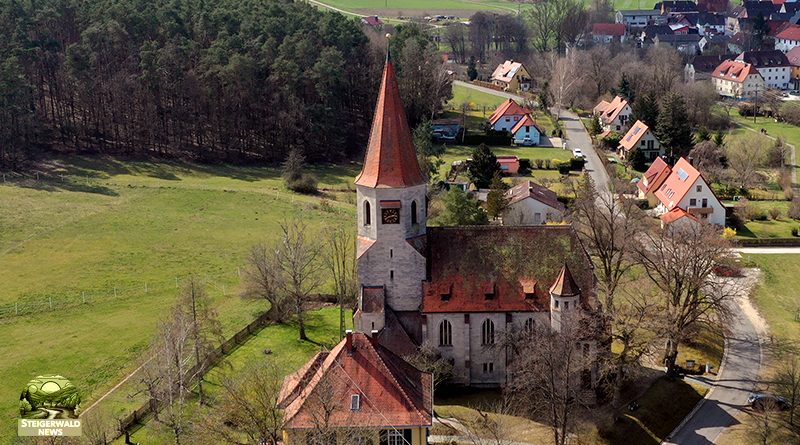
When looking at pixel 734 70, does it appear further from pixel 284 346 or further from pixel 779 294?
pixel 284 346

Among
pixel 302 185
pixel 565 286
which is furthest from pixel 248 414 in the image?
pixel 302 185

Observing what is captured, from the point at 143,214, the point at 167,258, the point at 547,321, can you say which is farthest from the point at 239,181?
the point at 547,321

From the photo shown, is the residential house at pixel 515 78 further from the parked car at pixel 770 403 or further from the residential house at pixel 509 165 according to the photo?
the parked car at pixel 770 403

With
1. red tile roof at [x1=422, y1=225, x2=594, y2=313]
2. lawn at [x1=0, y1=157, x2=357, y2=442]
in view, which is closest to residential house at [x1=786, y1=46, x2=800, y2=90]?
lawn at [x1=0, y1=157, x2=357, y2=442]

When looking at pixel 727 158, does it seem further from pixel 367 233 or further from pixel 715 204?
pixel 367 233

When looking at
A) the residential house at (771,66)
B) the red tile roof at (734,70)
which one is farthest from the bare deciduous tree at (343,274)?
the residential house at (771,66)
